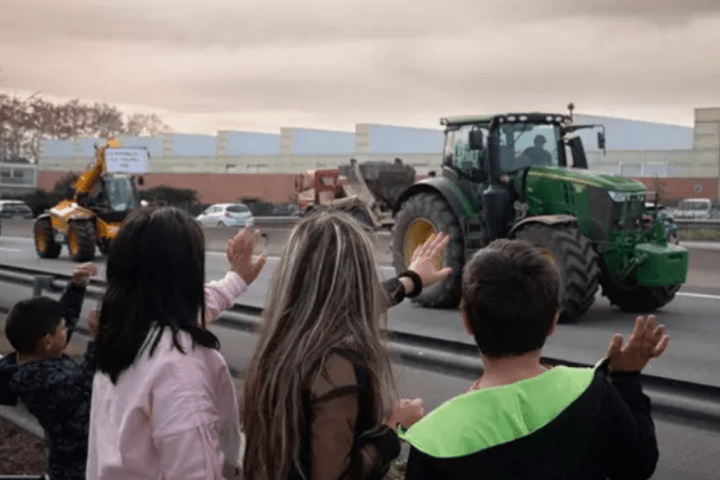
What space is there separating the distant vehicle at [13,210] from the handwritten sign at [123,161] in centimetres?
2801

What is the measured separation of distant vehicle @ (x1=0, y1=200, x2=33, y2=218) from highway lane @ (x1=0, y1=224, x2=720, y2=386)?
127ft

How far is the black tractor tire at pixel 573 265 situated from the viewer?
481 inches

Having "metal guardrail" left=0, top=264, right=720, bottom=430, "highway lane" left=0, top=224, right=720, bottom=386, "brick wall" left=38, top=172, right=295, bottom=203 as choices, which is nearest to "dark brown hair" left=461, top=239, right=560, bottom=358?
"metal guardrail" left=0, top=264, right=720, bottom=430

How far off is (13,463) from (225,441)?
13.7ft

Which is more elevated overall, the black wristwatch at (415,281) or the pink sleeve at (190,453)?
the black wristwatch at (415,281)

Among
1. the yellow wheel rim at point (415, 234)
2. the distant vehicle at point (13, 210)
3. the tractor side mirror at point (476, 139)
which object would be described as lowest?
the distant vehicle at point (13, 210)

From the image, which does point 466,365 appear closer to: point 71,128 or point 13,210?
point 13,210

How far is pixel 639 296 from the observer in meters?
13.6

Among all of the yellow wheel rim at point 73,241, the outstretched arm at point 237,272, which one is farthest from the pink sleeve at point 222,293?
the yellow wheel rim at point 73,241

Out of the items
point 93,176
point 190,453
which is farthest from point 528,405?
point 93,176

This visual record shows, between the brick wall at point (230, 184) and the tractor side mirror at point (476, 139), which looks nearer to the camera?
the tractor side mirror at point (476, 139)

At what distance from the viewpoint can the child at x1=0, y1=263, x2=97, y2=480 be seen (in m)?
4.18

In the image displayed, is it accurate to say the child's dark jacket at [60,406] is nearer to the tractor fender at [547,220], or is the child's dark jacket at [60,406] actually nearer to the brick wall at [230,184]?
the tractor fender at [547,220]

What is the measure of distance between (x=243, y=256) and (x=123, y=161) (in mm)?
24567
